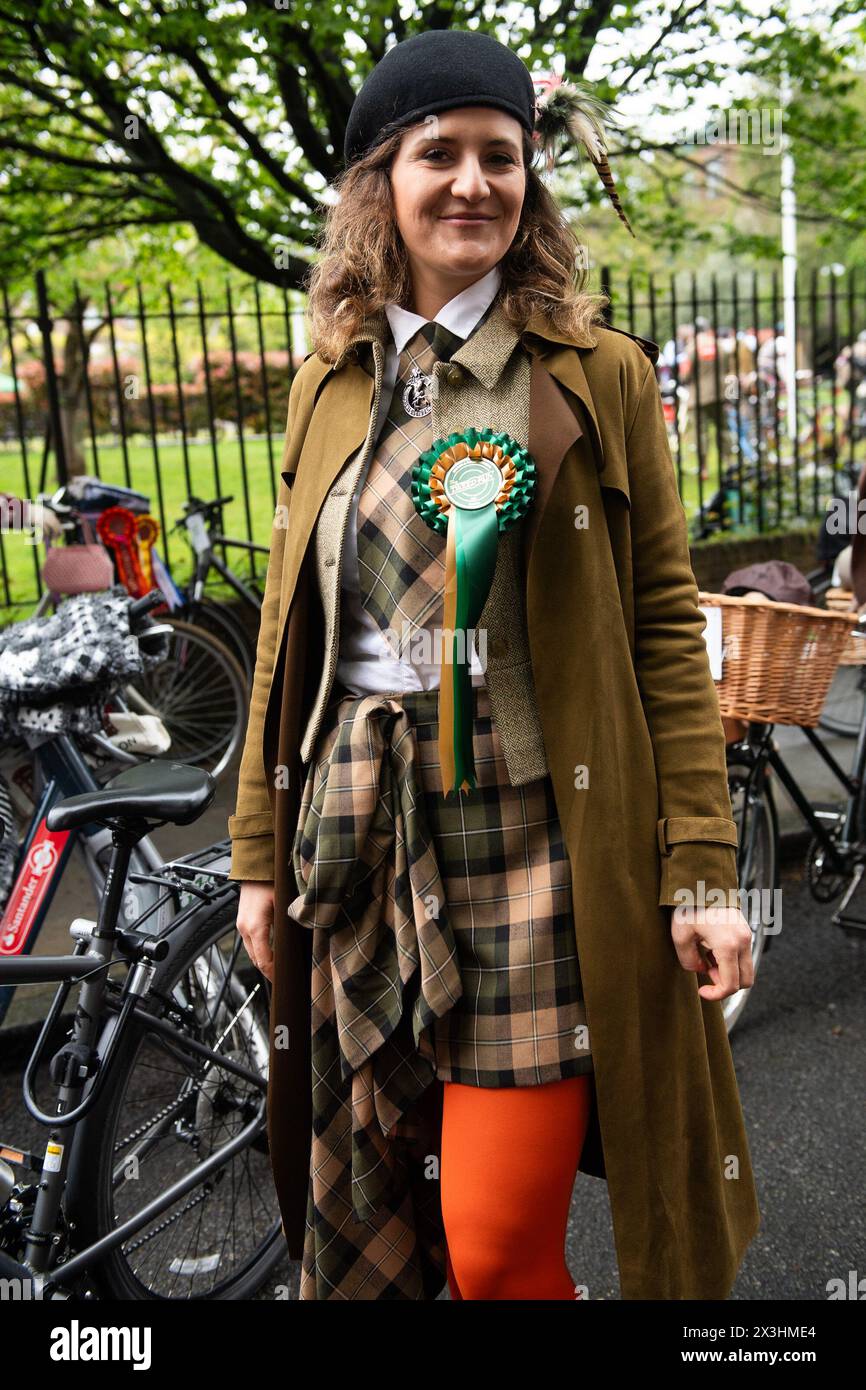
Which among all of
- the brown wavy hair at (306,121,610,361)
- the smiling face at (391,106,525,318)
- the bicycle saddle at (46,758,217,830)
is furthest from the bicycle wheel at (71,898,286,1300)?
the smiling face at (391,106,525,318)

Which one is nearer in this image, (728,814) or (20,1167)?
(728,814)

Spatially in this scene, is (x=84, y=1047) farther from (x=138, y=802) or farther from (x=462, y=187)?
(x=462, y=187)

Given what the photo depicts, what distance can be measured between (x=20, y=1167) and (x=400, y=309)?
67.5 inches

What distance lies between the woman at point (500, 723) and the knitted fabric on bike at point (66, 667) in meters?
1.20

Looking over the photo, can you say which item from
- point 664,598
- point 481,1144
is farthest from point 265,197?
point 481,1144

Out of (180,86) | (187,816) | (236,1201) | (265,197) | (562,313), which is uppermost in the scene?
(180,86)

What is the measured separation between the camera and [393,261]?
71.7 inches

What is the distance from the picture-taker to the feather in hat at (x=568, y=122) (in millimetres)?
1823

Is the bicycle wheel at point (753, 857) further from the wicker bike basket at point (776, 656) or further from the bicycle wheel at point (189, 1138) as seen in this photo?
the bicycle wheel at point (189, 1138)

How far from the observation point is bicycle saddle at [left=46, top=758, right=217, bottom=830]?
2.21 m

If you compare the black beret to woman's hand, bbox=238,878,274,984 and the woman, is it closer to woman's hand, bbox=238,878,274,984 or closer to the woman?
the woman
